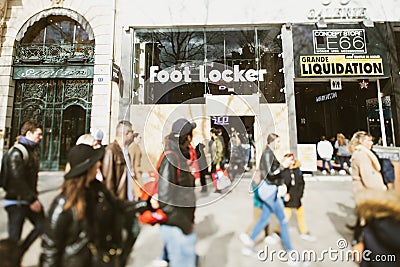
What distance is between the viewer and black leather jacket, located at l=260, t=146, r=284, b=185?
435 cm

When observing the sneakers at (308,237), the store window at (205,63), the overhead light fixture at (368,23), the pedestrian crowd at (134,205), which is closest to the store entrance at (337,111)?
the store window at (205,63)

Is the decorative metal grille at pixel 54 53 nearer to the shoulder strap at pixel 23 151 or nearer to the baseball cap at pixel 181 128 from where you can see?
the shoulder strap at pixel 23 151

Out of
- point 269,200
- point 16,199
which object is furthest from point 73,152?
point 269,200

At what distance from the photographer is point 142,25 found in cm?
980

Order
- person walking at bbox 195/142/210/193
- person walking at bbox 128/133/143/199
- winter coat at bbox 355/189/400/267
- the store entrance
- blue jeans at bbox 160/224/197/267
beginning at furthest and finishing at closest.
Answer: the store entrance, person walking at bbox 195/142/210/193, person walking at bbox 128/133/143/199, blue jeans at bbox 160/224/197/267, winter coat at bbox 355/189/400/267

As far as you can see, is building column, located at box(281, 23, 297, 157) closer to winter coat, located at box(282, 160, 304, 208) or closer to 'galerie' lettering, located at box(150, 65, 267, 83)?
'galerie' lettering, located at box(150, 65, 267, 83)

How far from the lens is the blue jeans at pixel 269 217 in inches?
156

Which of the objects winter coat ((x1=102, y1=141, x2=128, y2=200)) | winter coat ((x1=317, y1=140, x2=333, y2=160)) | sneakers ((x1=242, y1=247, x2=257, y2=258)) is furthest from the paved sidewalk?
winter coat ((x1=317, y1=140, x2=333, y2=160))

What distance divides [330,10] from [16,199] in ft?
36.9

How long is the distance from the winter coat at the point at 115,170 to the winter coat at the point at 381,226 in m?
3.35

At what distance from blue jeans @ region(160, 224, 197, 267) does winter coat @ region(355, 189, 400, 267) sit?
7.20ft

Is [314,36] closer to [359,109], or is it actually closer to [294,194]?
[359,109]

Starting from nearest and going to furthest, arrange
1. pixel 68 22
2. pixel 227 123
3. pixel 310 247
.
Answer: pixel 310 247 < pixel 227 123 < pixel 68 22

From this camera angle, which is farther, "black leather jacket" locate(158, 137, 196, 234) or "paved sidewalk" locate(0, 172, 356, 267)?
"paved sidewalk" locate(0, 172, 356, 267)
